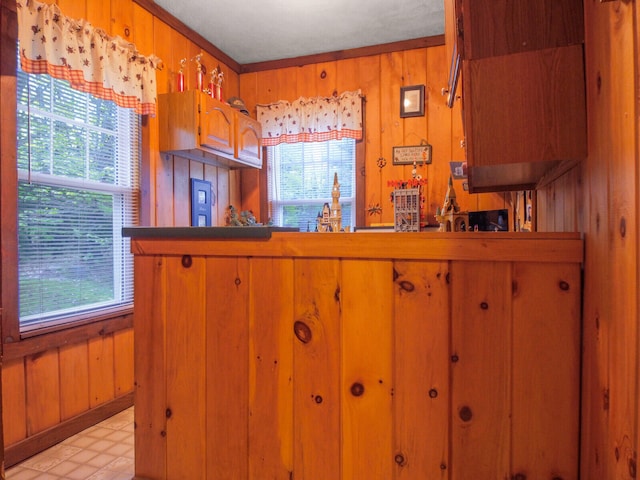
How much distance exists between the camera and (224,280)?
1208 millimetres

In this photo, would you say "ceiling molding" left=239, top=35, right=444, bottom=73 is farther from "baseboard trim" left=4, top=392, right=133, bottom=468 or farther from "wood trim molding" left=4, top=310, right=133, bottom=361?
"baseboard trim" left=4, top=392, right=133, bottom=468

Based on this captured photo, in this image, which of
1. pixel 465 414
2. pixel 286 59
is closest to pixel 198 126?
pixel 286 59

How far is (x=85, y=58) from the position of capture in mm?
2311

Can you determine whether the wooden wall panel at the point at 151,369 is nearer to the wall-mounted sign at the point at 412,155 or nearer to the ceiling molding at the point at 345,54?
the wall-mounted sign at the point at 412,155

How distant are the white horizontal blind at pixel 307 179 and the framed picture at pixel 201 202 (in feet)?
2.36

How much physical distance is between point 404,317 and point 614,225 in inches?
20.1

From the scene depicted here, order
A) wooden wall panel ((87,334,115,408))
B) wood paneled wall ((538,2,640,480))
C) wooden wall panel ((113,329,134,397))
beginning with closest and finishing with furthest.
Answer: wood paneled wall ((538,2,640,480)) → wooden wall panel ((87,334,115,408)) → wooden wall panel ((113,329,134,397))

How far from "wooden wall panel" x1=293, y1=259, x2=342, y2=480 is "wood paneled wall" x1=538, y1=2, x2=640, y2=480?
603mm

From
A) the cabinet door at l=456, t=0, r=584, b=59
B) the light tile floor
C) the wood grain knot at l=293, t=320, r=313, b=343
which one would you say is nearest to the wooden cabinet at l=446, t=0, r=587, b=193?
the cabinet door at l=456, t=0, r=584, b=59

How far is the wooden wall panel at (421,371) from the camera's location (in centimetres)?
100

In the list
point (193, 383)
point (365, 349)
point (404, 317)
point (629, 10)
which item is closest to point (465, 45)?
point (629, 10)

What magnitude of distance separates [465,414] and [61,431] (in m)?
2.26

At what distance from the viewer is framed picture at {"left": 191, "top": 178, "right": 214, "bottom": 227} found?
3404 mm

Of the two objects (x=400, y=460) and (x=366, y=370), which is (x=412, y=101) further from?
(x=400, y=460)
